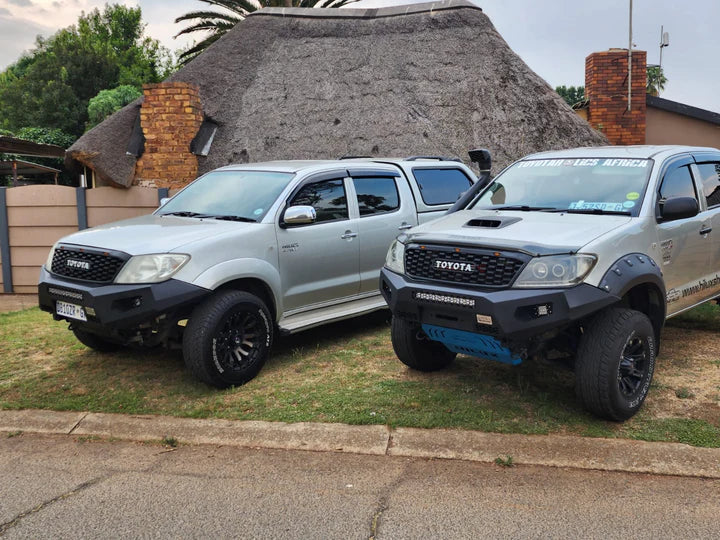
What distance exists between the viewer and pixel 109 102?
38500 mm

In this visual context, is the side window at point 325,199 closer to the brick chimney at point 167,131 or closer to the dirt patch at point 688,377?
the dirt patch at point 688,377

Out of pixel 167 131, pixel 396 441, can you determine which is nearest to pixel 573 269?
pixel 396 441

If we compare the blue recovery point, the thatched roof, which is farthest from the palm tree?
the blue recovery point

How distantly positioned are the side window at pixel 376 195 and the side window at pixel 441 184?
479 mm

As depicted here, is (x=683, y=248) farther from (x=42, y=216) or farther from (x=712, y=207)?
(x=42, y=216)

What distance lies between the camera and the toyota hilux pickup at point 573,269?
14.3 feet

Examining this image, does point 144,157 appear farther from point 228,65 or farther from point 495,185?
point 495,185

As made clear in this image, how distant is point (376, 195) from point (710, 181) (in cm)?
331

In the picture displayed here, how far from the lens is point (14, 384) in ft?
19.5

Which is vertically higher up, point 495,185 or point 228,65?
point 228,65

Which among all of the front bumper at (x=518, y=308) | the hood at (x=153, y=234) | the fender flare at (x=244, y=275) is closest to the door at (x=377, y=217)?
the fender flare at (x=244, y=275)

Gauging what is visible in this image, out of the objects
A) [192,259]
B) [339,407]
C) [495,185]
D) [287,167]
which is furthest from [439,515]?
[287,167]

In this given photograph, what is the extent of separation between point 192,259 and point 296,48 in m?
9.16

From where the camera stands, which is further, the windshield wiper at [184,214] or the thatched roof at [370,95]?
the thatched roof at [370,95]
